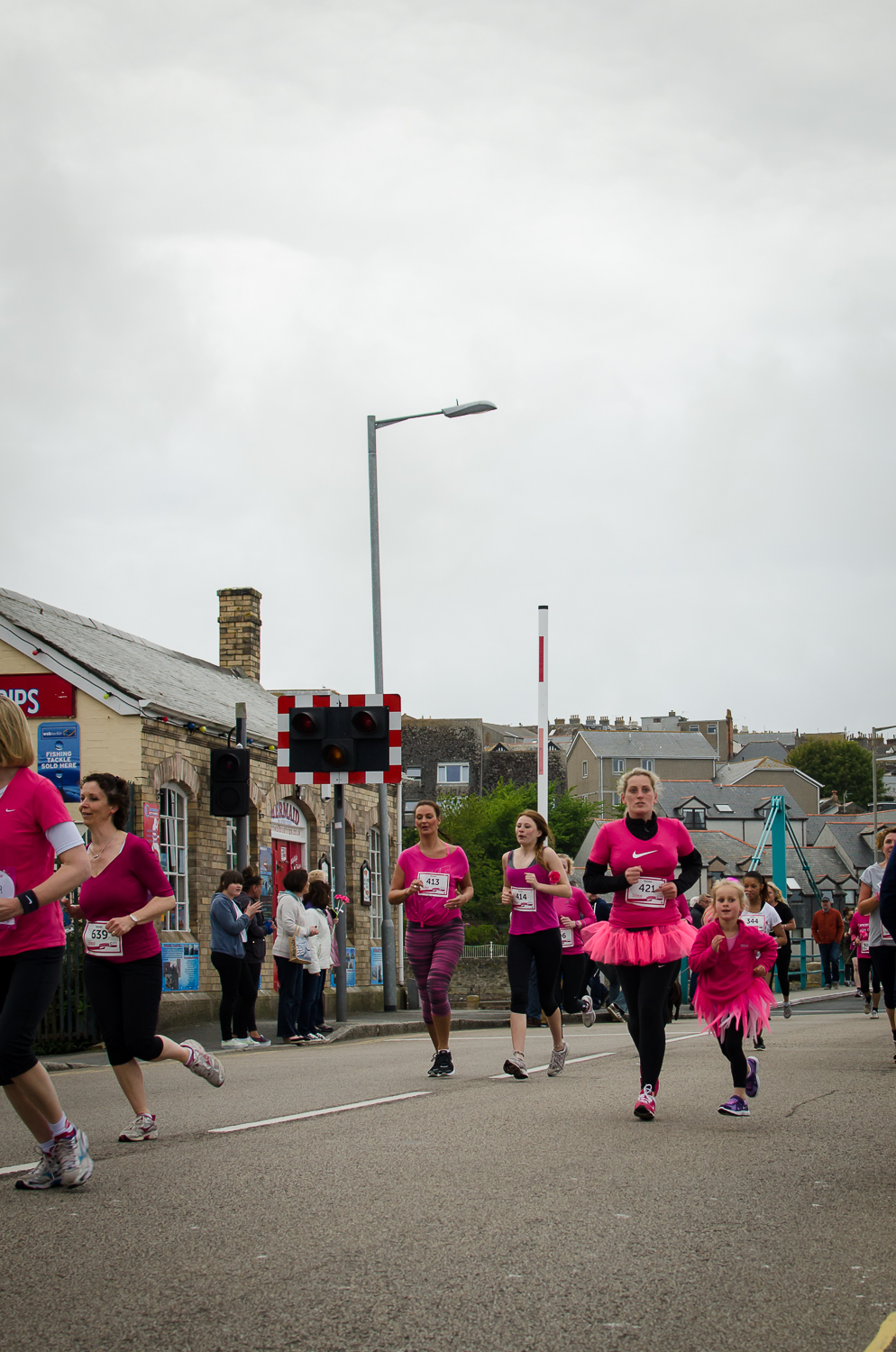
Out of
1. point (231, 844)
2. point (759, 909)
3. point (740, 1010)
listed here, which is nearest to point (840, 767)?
point (231, 844)

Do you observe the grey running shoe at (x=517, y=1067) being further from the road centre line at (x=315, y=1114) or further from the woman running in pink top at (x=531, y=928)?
the road centre line at (x=315, y=1114)

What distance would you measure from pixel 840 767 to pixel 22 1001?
118 m

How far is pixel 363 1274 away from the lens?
432 centimetres

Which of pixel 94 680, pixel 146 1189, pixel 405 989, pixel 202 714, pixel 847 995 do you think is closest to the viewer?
pixel 146 1189

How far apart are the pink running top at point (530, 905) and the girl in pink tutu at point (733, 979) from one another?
6.19 ft

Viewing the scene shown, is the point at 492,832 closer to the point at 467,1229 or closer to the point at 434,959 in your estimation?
the point at 434,959

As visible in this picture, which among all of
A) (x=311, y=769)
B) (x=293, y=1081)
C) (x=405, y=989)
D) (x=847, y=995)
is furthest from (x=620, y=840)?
(x=847, y=995)

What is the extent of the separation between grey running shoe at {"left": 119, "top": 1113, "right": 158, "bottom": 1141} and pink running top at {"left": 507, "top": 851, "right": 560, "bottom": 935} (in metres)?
3.61

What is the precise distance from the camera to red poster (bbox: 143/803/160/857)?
1927cm

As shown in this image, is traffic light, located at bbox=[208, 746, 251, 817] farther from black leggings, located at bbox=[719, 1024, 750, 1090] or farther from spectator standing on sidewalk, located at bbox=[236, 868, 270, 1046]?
black leggings, located at bbox=[719, 1024, 750, 1090]

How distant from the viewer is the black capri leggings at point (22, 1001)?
17.9 ft

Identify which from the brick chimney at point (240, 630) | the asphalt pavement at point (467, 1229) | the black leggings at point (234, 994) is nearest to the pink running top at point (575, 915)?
the black leggings at point (234, 994)

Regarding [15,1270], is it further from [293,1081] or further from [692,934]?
[293,1081]

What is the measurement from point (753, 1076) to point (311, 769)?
376 inches
